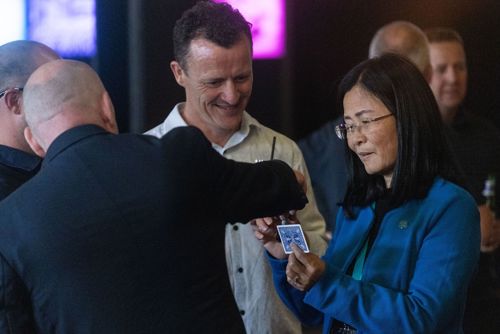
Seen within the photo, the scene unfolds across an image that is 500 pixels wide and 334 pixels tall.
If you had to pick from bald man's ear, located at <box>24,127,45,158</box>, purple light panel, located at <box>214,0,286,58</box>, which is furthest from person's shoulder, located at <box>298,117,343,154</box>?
bald man's ear, located at <box>24,127,45,158</box>

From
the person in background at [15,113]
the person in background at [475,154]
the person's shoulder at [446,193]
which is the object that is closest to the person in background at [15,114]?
the person in background at [15,113]

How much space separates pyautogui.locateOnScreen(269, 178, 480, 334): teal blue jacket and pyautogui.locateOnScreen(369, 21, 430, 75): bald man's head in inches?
66.6

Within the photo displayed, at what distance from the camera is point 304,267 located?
2188 mm

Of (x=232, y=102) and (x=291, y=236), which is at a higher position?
(x=232, y=102)

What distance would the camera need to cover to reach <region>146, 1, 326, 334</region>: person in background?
2.72 m

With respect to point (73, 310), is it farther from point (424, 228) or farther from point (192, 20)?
point (192, 20)

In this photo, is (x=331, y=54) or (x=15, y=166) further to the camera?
(x=331, y=54)

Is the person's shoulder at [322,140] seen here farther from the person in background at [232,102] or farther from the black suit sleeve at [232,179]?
the black suit sleeve at [232,179]

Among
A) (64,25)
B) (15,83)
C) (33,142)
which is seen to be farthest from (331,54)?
(33,142)

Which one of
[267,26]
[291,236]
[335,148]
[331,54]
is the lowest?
[335,148]

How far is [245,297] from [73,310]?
88 cm

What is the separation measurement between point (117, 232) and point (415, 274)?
72 centimetres

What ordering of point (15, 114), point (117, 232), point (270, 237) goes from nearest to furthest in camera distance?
1. point (117, 232)
2. point (270, 237)
3. point (15, 114)

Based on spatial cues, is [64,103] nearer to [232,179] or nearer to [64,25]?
[232,179]
